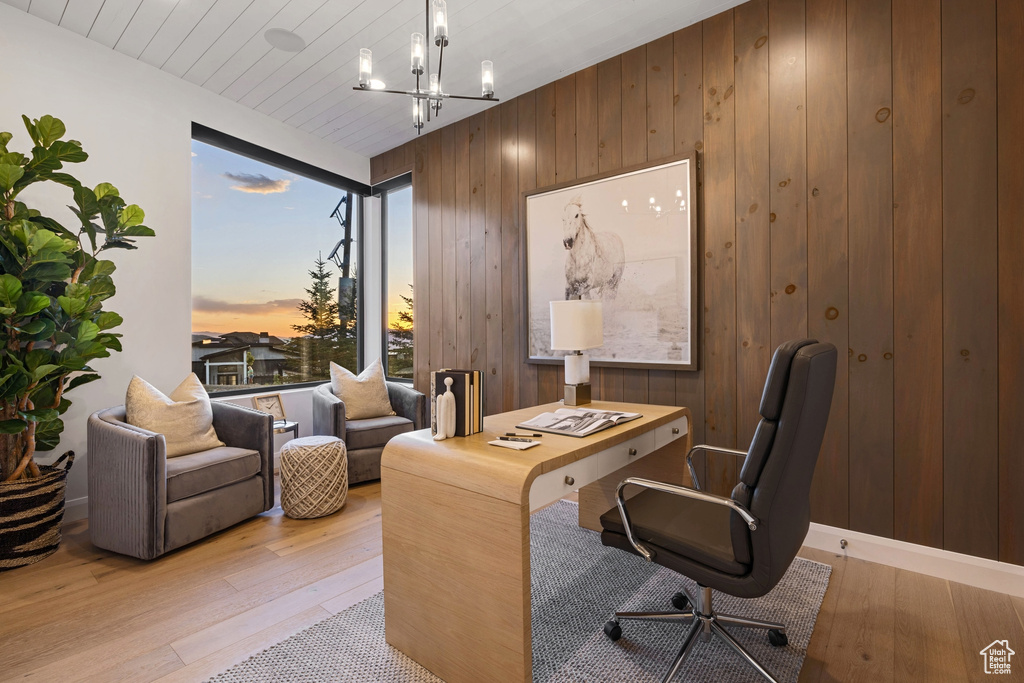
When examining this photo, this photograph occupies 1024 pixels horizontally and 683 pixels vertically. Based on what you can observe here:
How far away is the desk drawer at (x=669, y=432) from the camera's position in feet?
7.11

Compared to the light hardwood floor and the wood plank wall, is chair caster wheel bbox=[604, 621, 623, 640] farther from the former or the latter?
the wood plank wall

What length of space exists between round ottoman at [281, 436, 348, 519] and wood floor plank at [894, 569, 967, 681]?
2723 millimetres

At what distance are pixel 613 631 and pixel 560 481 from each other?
26.1 inches

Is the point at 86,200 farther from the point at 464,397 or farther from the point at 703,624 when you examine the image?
the point at 703,624

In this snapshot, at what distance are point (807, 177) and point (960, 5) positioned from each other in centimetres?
84

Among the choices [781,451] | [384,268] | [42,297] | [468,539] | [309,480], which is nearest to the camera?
[781,451]

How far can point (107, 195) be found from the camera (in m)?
2.56

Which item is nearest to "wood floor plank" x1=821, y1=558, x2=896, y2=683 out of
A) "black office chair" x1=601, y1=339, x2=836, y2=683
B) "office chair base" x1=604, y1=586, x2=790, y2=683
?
"office chair base" x1=604, y1=586, x2=790, y2=683

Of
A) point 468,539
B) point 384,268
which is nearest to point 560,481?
point 468,539

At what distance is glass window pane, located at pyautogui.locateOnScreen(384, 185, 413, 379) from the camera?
4715 mm

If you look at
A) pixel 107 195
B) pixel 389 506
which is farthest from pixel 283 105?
pixel 389 506

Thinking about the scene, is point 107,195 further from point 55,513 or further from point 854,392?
point 854,392

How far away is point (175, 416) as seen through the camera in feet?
9.09

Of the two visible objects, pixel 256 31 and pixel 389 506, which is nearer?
pixel 389 506
